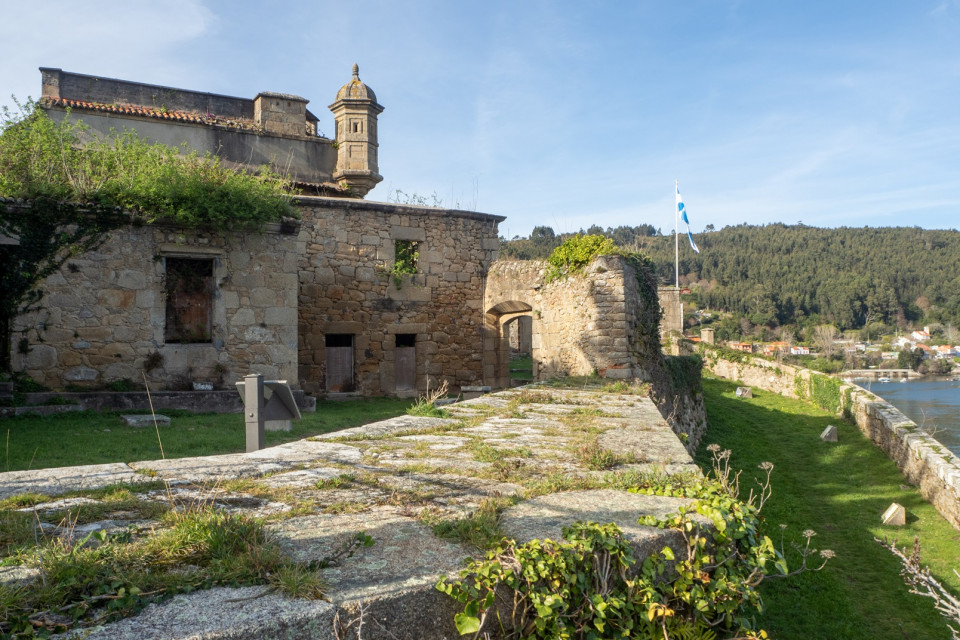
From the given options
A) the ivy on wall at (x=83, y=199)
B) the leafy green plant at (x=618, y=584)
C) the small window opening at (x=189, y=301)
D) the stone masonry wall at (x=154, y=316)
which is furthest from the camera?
the small window opening at (x=189, y=301)

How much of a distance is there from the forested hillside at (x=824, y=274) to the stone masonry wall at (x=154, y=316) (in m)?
41.1

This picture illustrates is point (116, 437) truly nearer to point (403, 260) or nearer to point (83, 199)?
point (83, 199)

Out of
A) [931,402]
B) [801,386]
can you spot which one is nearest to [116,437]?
[801,386]

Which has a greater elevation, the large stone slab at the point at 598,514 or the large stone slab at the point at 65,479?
the large stone slab at the point at 65,479

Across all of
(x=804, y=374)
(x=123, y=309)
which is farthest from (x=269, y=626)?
(x=804, y=374)

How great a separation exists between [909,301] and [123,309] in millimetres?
74859

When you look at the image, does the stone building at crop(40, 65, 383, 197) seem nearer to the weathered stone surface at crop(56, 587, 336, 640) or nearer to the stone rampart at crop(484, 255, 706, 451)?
the stone rampart at crop(484, 255, 706, 451)

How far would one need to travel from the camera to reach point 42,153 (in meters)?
10.5

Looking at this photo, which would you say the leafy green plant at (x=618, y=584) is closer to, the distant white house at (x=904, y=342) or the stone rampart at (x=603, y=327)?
the stone rampart at (x=603, y=327)

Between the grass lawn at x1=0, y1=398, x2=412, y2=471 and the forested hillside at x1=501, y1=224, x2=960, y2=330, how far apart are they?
43.2 metres

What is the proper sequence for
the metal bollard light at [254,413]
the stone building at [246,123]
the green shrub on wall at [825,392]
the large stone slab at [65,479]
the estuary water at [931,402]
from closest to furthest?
the large stone slab at [65,479] → the metal bollard light at [254,413] → the stone building at [246,123] → the green shrub on wall at [825,392] → the estuary water at [931,402]

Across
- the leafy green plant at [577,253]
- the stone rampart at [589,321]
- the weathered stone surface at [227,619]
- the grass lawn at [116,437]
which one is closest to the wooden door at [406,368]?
the stone rampart at [589,321]

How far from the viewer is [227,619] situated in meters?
1.84

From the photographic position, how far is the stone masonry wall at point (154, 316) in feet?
32.5
